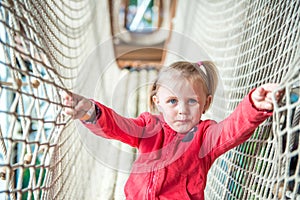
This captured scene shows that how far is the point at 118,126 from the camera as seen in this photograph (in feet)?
2.28

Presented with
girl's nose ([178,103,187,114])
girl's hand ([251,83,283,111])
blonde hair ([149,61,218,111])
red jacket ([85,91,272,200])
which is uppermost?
blonde hair ([149,61,218,111])

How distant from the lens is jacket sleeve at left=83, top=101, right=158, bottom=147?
0.67m

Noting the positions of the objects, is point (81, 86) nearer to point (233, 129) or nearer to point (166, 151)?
point (166, 151)

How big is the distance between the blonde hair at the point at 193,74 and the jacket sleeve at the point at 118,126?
7 cm

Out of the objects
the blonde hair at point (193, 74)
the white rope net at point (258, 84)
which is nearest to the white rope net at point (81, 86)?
the white rope net at point (258, 84)

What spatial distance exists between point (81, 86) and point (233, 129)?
0.53 m

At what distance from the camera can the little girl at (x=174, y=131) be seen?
66 centimetres

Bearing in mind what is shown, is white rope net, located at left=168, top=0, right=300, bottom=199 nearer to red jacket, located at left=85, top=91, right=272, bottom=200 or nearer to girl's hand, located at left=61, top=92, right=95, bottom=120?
red jacket, located at left=85, top=91, right=272, bottom=200

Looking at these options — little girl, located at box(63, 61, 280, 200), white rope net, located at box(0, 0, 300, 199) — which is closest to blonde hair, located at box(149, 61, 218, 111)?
little girl, located at box(63, 61, 280, 200)

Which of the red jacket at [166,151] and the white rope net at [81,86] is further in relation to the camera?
the red jacket at [166,151]

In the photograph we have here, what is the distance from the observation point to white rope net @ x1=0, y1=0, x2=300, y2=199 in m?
0.54

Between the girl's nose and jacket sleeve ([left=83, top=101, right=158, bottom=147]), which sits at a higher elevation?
the girl's nose

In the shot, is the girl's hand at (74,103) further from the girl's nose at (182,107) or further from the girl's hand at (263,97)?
the girl's hand at (263,97)

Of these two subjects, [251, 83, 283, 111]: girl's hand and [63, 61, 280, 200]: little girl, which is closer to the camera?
[251, 83, 283, 111]: girl's hand
